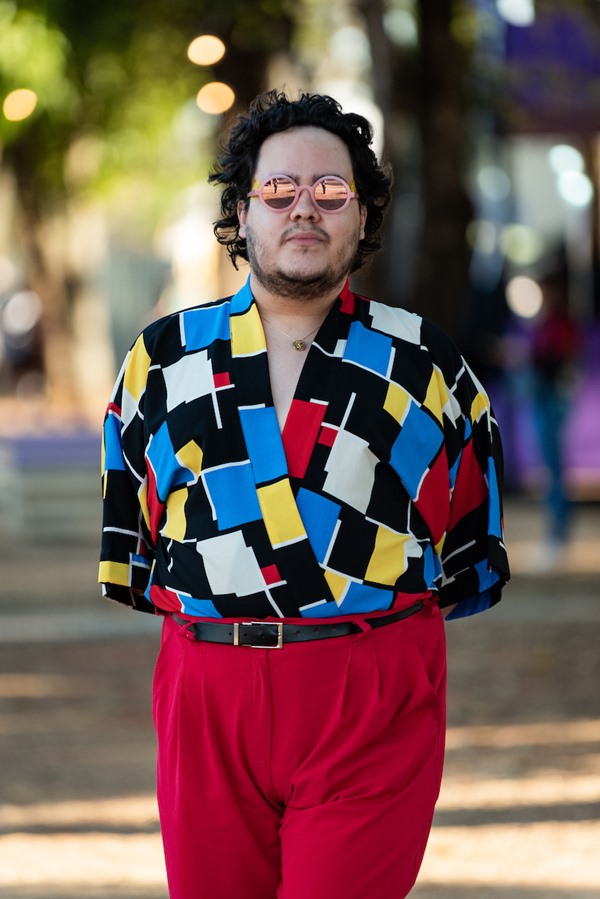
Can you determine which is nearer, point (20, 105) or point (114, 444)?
point (114, 444)

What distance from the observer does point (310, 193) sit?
305 centimetres

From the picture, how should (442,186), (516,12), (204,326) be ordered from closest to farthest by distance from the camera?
1. (204,326)
2. (442,186)
3. (516,12)

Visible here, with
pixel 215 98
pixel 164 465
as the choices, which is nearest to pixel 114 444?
pixel 164 465

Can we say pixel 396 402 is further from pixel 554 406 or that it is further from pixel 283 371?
pixel 554 406

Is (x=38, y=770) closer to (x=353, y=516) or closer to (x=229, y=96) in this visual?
(x=353, y=516)

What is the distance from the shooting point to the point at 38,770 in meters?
6.46

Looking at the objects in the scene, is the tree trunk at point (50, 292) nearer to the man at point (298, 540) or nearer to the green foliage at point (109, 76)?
the green foliage at point (109, 76)

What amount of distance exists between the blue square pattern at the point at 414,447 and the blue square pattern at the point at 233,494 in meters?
0.27

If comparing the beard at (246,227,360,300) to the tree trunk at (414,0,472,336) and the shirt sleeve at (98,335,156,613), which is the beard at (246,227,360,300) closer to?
the shirt sleeve at (98,335,156,613)

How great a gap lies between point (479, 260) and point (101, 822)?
995 centimetres

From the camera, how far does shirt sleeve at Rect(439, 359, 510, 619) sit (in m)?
3.19

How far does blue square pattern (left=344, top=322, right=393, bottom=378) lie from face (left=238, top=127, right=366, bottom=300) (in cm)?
10

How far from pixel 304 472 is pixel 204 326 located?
0.39 metres

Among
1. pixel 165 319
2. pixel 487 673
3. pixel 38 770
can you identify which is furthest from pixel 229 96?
pixel 165 319
